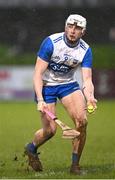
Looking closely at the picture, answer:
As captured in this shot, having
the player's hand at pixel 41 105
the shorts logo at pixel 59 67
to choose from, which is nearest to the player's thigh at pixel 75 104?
the shorts logo at pixel 59 67

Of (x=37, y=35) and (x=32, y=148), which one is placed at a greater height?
(x=37, y=35)

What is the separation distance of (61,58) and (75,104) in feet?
2.04

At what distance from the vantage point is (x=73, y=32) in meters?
10.8

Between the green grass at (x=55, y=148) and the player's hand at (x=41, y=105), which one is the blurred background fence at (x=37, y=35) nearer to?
the green grass at (x=55, y=148)

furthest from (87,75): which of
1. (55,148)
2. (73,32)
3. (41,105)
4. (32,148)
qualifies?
(55,148)

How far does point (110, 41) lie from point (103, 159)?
22268 millimetres

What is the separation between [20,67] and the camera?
29.5 meters

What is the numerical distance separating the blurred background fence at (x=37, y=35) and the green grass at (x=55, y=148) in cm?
467

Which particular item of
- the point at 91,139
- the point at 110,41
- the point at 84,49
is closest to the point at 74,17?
the point at 84,49

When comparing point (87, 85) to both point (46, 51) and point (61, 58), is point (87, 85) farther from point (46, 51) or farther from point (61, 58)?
point (46, 51)

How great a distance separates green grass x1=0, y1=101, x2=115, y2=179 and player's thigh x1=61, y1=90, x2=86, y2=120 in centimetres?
75

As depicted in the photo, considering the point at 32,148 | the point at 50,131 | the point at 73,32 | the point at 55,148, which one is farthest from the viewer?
Result: the point at 55,148

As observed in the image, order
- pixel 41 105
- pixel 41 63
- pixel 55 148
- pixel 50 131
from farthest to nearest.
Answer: pixel 55 148 < pixel 50 131 < pixel 41 63 < pixel 41 105

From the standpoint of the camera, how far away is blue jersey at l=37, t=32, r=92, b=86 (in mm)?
10891
